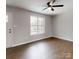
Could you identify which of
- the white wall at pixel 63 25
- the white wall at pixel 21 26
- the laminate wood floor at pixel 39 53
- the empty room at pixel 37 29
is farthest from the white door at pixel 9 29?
the white wall at pixel 63 25

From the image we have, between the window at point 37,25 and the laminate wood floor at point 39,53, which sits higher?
the window at point 37,25

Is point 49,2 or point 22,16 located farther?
point 22,16

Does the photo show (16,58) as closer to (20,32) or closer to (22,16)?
(20,32)

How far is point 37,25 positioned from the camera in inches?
304

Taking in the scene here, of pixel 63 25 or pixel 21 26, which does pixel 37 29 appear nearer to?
pixel 21 26

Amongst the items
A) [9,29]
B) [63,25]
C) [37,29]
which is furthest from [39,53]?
[63,25]

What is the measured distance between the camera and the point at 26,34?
6.24 meters

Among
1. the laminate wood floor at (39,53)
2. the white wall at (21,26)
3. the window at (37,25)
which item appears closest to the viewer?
the laminate wood floor at (39,53)

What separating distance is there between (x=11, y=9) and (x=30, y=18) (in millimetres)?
1860

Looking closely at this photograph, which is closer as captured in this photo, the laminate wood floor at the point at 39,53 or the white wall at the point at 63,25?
the laminate wood floor at the point at 39,53

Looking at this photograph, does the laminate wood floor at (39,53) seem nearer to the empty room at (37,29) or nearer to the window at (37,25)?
the empty room at (37,29)

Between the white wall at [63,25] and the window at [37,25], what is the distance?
5.13 feet

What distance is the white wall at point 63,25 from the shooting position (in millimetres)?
7211
